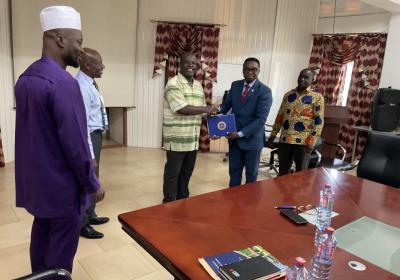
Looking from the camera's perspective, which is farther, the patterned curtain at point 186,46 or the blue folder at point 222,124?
the patterned curtain at point 186,46

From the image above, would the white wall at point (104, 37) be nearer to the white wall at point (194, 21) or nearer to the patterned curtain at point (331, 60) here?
the white wall at point (194, 21)

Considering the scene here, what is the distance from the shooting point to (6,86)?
162 inches

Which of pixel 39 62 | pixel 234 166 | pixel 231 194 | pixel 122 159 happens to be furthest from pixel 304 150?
pixel 122 159

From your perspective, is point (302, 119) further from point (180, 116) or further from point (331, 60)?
point (331, 60)

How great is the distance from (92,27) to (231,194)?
402 cm

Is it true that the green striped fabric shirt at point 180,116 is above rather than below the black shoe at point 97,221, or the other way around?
above

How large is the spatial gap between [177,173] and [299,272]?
6.53 feet

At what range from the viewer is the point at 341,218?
1.58 meters

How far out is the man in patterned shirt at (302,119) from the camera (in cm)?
294

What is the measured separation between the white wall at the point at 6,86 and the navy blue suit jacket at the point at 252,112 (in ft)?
9.81

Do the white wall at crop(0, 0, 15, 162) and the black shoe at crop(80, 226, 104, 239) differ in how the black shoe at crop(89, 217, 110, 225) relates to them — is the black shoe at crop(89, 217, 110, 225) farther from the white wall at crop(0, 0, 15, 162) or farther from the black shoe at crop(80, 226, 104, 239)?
the white wall at crop(0, 0, 15, 162)

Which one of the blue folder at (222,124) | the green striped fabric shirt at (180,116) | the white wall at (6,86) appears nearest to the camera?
the green striped fabric shirt at (180,116)

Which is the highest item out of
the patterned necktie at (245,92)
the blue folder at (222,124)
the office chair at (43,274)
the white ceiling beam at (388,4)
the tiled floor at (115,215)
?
the white ceiling beam at (388,4)

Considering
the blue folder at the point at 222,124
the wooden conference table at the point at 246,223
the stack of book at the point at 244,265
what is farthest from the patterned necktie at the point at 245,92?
the stack of book at the point at 244,265
